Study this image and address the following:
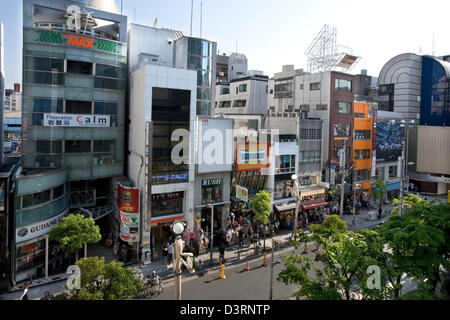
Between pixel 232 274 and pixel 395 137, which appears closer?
pixel 232 274

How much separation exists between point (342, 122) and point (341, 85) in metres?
5.35

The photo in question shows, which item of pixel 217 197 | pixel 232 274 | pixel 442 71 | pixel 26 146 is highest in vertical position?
pixel 442 71

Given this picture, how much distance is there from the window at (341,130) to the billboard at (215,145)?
20353 mm

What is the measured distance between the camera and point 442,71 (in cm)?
6538

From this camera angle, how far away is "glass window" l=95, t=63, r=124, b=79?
30.6m

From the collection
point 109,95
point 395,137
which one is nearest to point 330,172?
point 395,137

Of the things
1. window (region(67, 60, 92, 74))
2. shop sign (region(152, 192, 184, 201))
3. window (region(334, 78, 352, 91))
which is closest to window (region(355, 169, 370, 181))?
window (region(334, 78, 352, 91))

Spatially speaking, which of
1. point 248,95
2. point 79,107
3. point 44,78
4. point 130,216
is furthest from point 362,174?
point 44,78

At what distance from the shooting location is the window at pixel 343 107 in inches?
1903

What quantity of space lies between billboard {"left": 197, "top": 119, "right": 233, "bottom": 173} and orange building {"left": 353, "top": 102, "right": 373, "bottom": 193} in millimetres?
25065

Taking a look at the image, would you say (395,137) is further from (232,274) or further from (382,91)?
(232,274)

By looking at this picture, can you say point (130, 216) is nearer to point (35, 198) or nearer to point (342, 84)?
point (35, 198)

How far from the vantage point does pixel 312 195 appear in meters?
42.5

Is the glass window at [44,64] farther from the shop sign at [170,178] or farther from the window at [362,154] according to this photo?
the window at [362,154]
